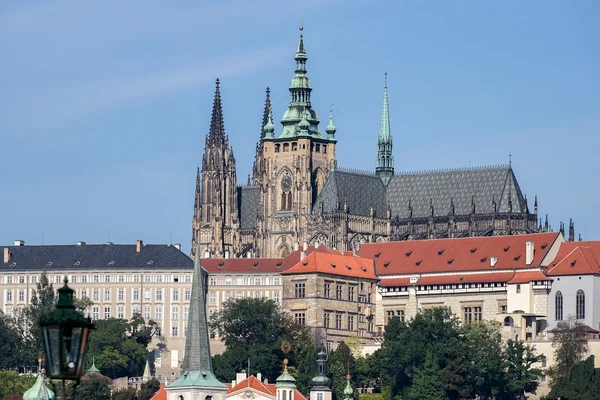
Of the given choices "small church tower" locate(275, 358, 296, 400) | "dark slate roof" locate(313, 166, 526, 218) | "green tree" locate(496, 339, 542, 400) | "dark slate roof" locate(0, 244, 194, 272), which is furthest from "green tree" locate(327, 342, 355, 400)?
"dark slate roof" locate(313, 166, 526, 218)

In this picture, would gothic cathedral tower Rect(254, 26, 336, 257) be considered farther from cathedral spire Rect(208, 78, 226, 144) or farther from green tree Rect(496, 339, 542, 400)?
green tree Rect(496, 339, 542, 400)

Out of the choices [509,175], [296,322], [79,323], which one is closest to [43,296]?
[296,322]

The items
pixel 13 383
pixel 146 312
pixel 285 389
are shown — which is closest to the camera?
pixel 285 389

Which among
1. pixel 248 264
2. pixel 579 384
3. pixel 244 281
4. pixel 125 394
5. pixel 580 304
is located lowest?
pixel 125 394

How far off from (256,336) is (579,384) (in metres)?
27.3

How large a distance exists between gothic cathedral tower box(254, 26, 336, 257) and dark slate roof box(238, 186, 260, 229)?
264 centimetres

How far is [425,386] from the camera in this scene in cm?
11462

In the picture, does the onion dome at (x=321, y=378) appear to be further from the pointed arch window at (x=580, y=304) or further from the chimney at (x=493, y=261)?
the chimney at (x=493, y=261)

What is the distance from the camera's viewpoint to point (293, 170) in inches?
6058

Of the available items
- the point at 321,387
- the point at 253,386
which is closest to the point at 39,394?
the point at 253,386

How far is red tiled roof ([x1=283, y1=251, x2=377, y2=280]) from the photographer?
132 meters

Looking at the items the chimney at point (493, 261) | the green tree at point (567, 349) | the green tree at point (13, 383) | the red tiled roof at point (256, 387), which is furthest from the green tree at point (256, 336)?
the green tree at point (567, 349)

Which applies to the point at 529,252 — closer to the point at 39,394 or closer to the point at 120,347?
the point at 120,347

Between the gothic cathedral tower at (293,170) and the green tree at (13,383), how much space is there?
3273 cm
